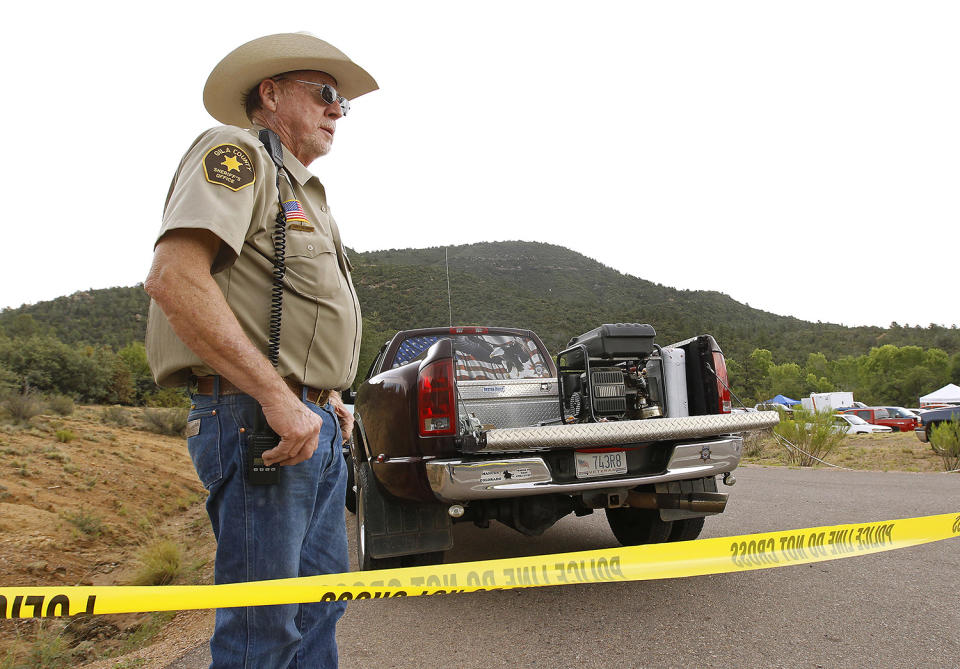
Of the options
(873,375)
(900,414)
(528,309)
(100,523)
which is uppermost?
(528,309)

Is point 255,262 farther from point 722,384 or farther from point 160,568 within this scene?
point 160,568

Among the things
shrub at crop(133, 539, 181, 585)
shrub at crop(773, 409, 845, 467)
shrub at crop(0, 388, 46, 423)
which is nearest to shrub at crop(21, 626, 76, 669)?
shrub at crop(133, 539, 181, 585)

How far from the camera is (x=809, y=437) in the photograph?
12594 mm

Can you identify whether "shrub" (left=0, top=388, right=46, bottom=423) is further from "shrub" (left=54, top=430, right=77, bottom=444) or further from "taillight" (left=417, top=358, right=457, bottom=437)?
"taillight" (left=417, top=358, right=457, bottom=437)

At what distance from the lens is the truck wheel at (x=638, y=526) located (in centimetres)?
454

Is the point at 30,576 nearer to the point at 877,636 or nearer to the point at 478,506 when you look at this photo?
the point at 478,506

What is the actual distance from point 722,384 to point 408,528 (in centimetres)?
235

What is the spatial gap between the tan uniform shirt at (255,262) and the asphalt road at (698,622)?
72.4 inches

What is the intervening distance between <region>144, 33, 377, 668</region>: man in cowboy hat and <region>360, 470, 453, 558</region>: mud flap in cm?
174

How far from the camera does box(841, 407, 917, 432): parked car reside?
112 feet

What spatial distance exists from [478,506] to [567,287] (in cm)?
4643

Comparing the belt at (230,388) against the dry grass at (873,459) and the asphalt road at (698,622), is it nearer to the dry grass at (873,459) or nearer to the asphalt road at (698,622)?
the asphalt road at (698,622)

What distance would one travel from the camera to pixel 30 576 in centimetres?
556

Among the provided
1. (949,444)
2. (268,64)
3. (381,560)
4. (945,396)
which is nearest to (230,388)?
(268,64)
